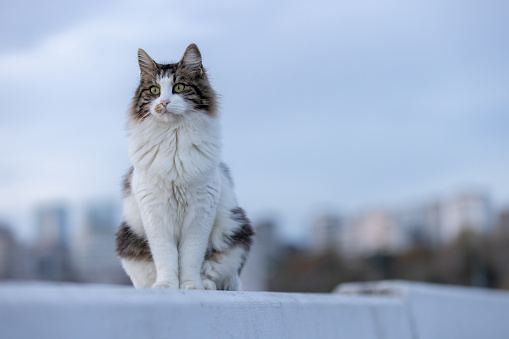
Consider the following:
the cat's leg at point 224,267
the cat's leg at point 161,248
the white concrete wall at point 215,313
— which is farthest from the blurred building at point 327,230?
the cat's leg at point 161,248

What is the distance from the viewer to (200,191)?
142 inches

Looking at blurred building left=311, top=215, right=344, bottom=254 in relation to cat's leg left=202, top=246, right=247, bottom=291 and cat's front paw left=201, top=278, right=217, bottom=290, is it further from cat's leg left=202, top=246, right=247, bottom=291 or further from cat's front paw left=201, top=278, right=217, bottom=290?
cat's front paw left=201, top=278, right=217, bottom=290

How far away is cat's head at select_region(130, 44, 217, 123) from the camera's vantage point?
3656 millimetres

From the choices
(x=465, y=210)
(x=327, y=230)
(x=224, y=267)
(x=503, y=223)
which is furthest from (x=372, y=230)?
(x=224, y=267)

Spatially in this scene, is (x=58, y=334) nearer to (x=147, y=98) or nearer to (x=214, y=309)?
(x=214, y=309)

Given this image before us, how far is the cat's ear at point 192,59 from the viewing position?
3.90 metres

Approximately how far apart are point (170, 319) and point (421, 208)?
109860 millimetres

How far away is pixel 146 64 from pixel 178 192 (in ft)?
2.83

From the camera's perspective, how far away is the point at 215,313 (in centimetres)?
263

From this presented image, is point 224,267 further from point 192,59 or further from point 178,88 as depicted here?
point 192,59

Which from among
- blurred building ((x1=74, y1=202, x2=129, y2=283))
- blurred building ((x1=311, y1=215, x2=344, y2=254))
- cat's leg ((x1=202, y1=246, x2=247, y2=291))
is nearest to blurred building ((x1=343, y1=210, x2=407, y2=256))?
blurred building ((x1=311, y1=215, x2=344, y2=254))

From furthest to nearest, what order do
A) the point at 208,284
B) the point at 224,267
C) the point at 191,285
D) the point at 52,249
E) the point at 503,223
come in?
1. the point at 52,249
2. the point at 503,223
3. the point at 224,267
4. the point at 208,284
5. the point at 191,285

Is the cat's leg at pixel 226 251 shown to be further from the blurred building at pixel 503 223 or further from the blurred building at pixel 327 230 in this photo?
the blurred building at pixel 327 230

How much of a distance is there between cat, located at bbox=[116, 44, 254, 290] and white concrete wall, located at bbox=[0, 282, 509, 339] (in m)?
0.51
